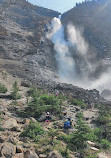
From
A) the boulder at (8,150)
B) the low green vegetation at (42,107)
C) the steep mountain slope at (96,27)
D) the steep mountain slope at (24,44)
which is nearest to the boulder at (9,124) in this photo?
the boulder at (8,150)

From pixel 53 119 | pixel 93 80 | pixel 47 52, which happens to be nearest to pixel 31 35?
pixel 47 52

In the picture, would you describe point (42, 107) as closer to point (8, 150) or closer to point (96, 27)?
point (8, 150)

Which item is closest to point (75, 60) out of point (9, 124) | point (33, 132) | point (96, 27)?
point (96, 27)

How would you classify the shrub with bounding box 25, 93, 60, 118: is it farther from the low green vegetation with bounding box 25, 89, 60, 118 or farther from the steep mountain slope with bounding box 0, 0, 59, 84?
the steep mountain slope with bounding box 0, 0, 59, 84

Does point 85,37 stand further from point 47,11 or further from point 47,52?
point 47,11

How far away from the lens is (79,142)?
6.50 meters

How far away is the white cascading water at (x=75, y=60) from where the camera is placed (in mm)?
45044

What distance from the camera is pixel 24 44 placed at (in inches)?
1839

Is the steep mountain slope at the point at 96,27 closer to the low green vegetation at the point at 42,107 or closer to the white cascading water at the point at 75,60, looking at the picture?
the white cascading water at the point at 75,60

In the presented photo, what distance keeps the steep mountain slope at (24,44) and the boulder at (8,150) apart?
23926 mm

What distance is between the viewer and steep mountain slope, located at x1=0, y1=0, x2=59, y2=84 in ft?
112

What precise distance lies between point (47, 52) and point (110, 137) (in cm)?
4321

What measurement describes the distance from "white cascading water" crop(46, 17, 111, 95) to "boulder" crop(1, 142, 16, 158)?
36725mm

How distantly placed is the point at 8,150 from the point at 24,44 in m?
44.4
